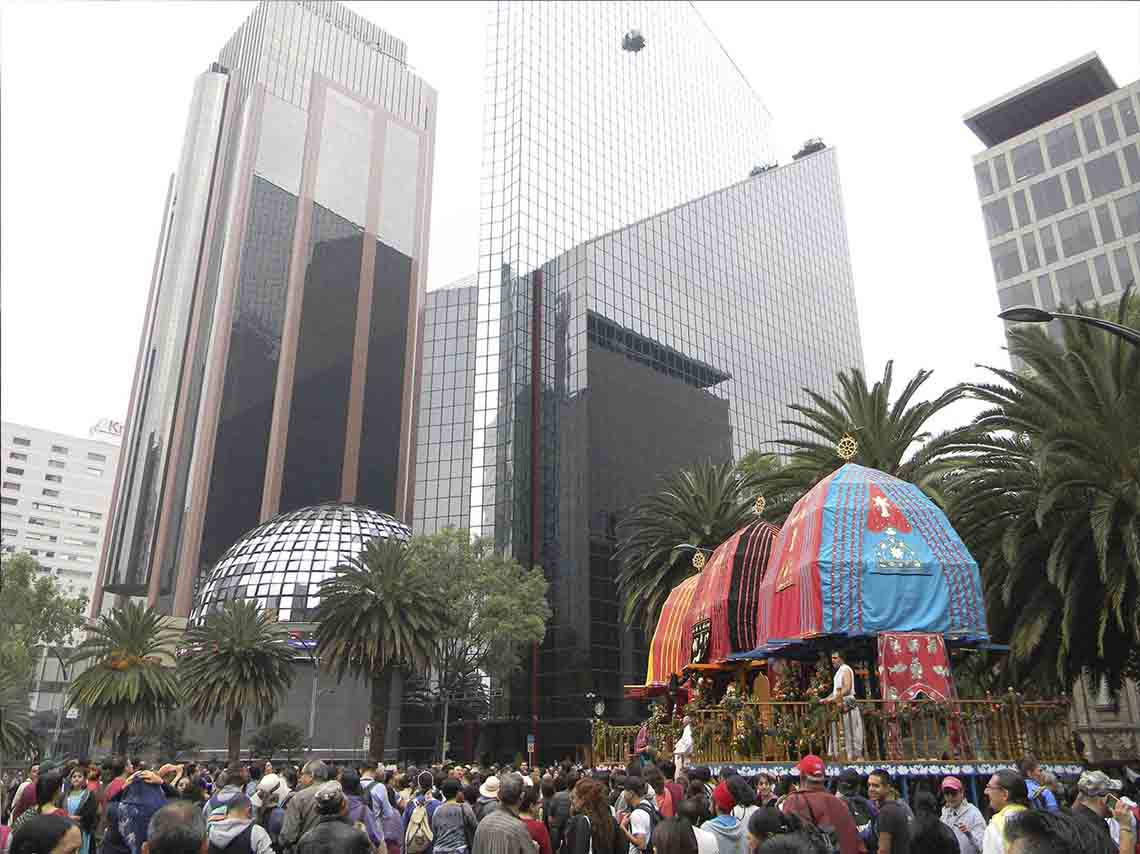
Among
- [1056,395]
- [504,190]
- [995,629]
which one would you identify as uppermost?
[504,190]

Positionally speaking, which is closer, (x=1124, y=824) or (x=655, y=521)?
(x=1124, y=824)

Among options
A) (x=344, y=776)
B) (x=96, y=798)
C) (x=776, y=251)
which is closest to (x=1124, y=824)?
(x=344, y=776)

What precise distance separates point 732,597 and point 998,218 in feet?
196

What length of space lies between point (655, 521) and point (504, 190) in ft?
149

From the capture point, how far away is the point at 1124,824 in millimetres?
8148

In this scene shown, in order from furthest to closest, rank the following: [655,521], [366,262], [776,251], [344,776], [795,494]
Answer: [366,262] → [776,251] → [655,521] → [795,494] → [344,776]

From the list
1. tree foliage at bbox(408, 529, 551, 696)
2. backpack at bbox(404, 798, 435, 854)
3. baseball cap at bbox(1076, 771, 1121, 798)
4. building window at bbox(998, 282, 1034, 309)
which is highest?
building window at bbox(998, 282, 1034, 309)

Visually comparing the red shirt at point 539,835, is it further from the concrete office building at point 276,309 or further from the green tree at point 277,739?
the concrete office building at point 276,309

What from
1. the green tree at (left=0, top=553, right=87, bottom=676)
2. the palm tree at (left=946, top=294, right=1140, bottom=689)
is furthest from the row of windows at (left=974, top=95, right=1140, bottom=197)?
the green tree at (left=0, top=553, right=87, bottom=676)

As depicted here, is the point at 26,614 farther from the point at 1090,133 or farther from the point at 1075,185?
the point at 1090,133

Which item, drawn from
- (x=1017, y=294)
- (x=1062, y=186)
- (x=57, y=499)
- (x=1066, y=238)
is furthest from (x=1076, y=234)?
(x=57, y=499)

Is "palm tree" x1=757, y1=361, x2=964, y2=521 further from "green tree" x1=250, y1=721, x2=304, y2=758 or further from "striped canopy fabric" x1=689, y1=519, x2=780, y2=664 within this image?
"green tree" x1=250, y1=721, x2=304, y2=758

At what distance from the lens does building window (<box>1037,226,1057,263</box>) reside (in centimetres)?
6581

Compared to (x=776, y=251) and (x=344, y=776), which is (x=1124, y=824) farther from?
(x=776, y=251)
